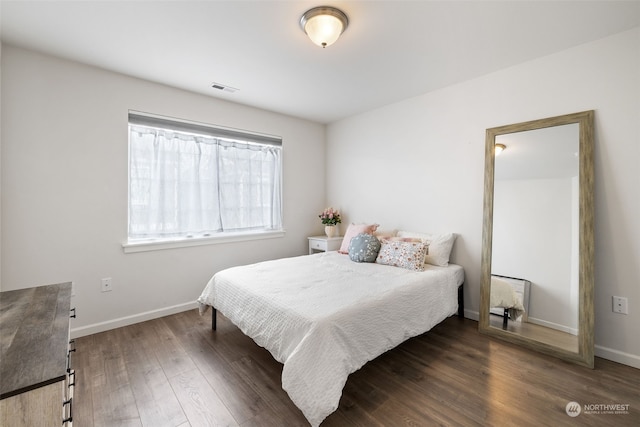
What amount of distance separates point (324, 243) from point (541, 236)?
241 cm

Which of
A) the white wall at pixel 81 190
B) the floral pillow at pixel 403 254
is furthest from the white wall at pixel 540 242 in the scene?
the white wall at pixel 81 190

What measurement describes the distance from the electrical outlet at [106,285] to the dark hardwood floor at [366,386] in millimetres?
416

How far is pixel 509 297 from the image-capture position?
2.53 m

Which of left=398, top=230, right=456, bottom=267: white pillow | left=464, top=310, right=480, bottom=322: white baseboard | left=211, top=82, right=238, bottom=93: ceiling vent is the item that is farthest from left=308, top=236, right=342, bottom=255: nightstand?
left=211, top=82, right=238, bottom=93: ceiling vent

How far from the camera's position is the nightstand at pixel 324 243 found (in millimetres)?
3877

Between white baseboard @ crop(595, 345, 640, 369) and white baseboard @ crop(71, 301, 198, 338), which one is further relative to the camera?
white baseboard @ crop(71, 301, 198, 338)

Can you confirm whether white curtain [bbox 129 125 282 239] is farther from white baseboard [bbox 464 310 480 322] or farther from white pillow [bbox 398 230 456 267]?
white baseboard [bbox 464 310 480 322]

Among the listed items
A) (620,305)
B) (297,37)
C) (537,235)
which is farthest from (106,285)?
(620,305)

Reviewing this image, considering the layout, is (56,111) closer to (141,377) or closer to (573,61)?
(141,377)

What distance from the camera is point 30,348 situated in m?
0.94

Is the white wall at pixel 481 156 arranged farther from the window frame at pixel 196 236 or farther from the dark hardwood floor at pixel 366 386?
the window frame at pixel 196 236

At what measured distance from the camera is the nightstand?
3.88 m

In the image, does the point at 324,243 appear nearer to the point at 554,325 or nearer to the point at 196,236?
the point at 196,236

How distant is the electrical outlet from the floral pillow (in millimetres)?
2628
